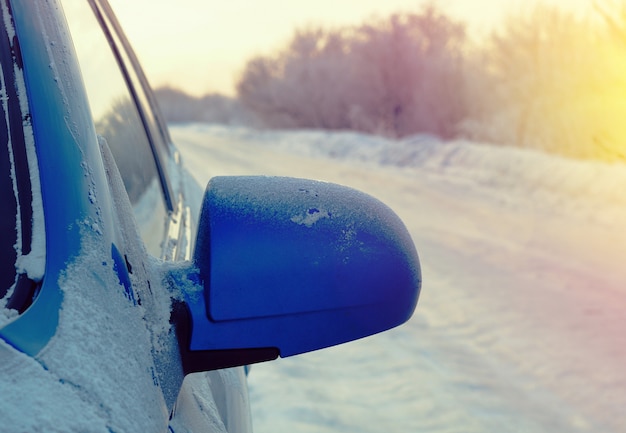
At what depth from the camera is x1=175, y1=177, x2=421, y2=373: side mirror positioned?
85 cm

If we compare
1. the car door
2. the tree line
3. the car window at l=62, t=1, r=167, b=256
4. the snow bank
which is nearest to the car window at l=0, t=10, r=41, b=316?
the car door

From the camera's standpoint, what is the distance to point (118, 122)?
163cm

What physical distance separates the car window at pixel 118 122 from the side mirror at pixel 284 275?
1.50 ft

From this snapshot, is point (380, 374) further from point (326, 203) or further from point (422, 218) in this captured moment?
point (422, 218)

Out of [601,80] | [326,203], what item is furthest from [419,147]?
[326,203]

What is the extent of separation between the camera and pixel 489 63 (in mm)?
24516

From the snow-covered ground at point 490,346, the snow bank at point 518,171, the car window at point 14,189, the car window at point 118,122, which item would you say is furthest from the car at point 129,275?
the snow bank at point 518,171

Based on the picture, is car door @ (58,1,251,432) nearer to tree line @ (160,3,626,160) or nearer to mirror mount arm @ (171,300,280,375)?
mirror mount arm @ (171,300,280,375)

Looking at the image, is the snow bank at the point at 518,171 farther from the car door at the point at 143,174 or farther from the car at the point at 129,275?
the car at the point at 129,275

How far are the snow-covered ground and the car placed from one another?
2.29 meters

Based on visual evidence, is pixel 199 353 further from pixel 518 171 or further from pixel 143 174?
pixel 518 171

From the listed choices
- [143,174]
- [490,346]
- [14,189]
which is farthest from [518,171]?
[14,189]

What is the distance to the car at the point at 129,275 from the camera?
70 cm

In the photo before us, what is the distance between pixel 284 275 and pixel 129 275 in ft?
0.61
